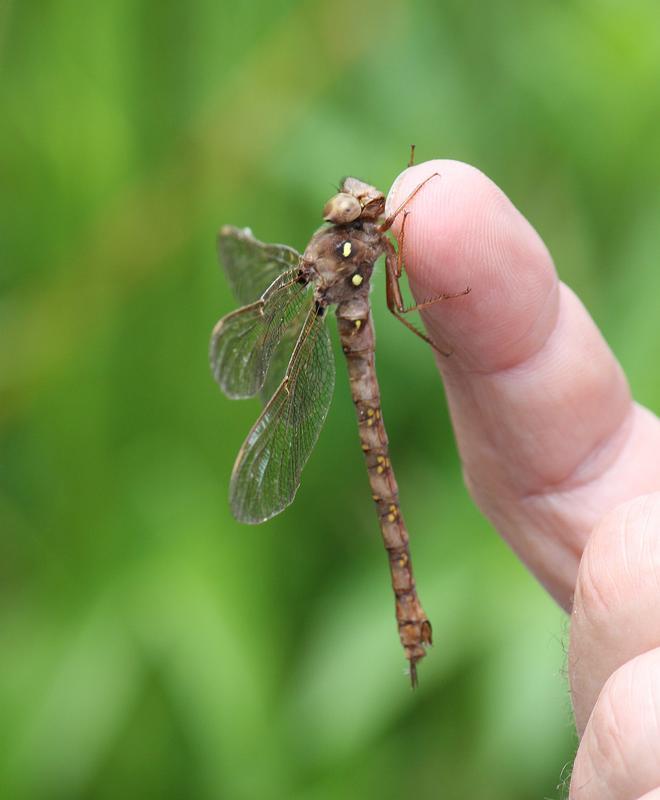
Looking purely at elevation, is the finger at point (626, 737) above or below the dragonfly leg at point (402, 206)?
below

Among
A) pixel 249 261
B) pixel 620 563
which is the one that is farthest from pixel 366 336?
pixel 620 563

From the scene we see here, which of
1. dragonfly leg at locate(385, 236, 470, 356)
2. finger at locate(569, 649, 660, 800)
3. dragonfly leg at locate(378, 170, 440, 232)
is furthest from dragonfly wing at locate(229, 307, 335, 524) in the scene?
→ finger at locate(569, 649, 660, 800)

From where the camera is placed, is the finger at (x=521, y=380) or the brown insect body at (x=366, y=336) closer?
the finger at (x=521, y=380)

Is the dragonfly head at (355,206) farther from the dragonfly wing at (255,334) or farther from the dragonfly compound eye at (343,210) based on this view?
the dragonfly wing at (255,334)

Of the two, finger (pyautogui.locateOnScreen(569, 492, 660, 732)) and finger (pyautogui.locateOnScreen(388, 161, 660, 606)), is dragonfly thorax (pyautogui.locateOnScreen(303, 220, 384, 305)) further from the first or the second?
finger (pyautogui.locateOnScreen(569, 492, 660, 732))

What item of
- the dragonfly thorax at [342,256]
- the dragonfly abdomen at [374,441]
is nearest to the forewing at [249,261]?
the dragonfly thorax at [342,256]

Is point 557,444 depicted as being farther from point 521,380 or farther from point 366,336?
point 366,336

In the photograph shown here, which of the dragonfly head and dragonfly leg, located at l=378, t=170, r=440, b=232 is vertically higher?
the dragonfly head
